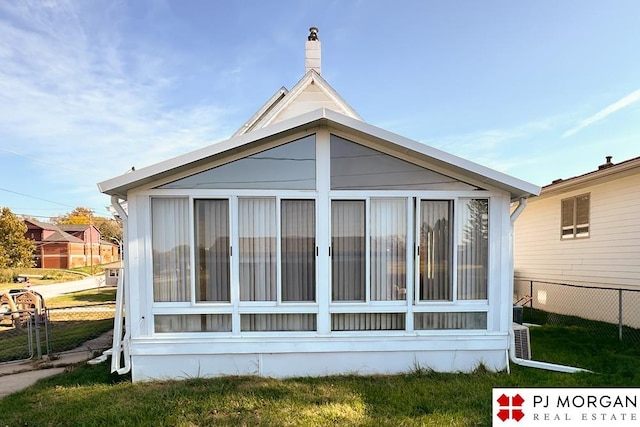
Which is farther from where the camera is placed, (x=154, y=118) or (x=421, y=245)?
(x=154, y=118)

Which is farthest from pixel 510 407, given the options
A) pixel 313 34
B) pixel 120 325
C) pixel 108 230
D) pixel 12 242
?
pixel 108 230

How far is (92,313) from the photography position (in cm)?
979

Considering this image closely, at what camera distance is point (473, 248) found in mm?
4523

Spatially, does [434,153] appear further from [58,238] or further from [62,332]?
[58,238]

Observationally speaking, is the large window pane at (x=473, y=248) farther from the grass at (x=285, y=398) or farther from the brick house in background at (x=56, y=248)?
the brick house in background at (x=56, y=248)

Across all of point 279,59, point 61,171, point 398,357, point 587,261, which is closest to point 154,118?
point 279,59

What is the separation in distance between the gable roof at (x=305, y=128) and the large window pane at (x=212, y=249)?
0.60 m

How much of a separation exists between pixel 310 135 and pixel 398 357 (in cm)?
324

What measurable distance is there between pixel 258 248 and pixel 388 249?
1773 millimetres

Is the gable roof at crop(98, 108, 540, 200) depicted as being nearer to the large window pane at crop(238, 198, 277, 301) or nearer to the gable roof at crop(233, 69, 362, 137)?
the large window pane at crop(238, 198, 277, 301)

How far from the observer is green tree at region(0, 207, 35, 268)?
73.8 ft

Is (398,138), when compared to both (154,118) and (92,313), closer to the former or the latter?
(92,313)

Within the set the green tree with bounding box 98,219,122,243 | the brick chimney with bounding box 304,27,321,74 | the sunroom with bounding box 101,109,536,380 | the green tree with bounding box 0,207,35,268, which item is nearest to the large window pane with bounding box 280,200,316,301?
Result: the sunroom with bounding box 101,109,536,380

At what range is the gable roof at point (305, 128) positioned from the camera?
4.01 metres
